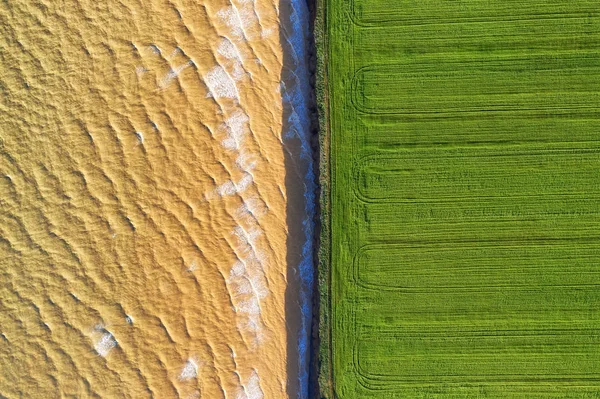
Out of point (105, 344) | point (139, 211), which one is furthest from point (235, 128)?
point (105, 344)

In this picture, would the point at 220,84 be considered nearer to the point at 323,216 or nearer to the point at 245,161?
the point at 245,161

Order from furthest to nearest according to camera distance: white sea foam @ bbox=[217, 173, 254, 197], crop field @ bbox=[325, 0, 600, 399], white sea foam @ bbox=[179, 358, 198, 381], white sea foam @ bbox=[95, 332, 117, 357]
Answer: white sea foam @ bbox=[217, 173, 254, 197] < crop field @ bbox=[325, 0, 600, 399] < white sea foam @ bbox=[179, 358, 198, 381] < white sea foam @ bbox=[95, 332, 117, 357]

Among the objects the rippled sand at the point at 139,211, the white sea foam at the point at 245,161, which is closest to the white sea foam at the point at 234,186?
the rippled sand at the point at 139,211

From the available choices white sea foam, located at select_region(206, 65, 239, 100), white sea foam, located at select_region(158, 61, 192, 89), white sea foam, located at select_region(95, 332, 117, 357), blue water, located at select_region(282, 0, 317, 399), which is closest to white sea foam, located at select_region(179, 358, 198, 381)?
white sea foam, located at select_region(95, 332, 117, 357)

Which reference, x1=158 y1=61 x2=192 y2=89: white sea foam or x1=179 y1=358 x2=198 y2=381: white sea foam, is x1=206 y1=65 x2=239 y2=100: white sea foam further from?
x1=179 y1=358 x2=198 y2=381: white sea foam

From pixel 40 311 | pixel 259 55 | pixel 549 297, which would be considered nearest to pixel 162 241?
pixel 40 311

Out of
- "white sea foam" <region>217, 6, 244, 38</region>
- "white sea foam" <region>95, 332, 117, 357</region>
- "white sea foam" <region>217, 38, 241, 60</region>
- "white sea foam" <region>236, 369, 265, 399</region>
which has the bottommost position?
"white sea foam" <region>236, 369, 265, 399</region>

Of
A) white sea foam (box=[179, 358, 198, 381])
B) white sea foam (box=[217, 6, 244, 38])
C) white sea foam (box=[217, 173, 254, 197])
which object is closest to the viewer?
white sea foam (box=[179, 358, 198, 381])
